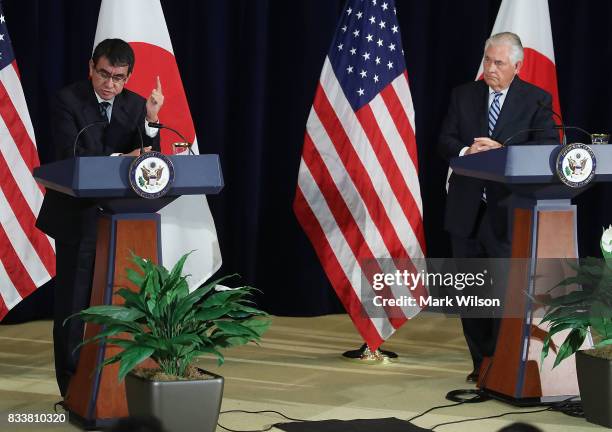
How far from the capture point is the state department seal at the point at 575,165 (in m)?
4.24

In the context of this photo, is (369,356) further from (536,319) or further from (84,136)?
(84,136)

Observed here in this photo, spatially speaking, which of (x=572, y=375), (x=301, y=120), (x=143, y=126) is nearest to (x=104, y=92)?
(x=143, y=126)

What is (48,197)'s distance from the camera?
14.7 feet

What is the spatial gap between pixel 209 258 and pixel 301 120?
4.78ft

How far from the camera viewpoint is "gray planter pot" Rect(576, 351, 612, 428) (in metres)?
4.14

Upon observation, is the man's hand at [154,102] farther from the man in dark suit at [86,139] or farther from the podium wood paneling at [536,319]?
the podium wood paneling at [536,319]

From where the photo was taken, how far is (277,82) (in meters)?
7.00

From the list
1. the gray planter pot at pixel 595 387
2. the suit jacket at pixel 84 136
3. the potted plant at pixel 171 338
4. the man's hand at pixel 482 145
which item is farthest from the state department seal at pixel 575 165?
the suit jacket at pixel 84 136

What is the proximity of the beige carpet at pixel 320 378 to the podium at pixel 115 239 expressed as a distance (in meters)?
0.18

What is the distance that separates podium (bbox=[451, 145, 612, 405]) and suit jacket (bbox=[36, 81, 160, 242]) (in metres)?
1.39

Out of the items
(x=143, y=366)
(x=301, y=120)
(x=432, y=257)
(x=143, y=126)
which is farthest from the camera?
(x=432, y=257)

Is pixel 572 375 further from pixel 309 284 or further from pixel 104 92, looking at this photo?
pixel 309 284

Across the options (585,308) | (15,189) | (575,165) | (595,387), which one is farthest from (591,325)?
(15,189)

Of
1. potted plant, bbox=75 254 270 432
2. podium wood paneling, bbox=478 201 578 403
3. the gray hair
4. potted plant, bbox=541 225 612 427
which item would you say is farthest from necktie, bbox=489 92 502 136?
potted plant, bbox=75 254 270 432
